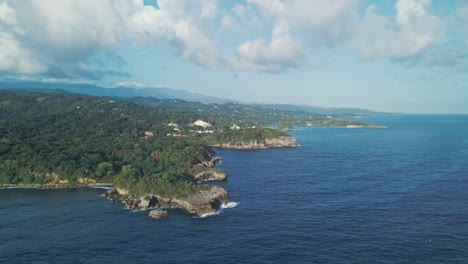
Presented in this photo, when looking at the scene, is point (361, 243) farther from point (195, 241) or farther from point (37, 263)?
point (37, 263)

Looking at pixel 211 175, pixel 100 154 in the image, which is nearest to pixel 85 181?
pixel 100 154

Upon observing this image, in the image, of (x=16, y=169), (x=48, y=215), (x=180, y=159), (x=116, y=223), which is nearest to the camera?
(x=116, y=223)

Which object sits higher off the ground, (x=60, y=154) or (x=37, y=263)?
(x=60, y=154)

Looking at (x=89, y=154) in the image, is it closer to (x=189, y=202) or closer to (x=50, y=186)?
(x=50, y=186)

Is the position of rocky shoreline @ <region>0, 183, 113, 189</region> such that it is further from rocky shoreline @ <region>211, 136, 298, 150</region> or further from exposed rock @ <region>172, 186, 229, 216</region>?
rocky shoreline @ <region>211, 136, 298, 150</region>

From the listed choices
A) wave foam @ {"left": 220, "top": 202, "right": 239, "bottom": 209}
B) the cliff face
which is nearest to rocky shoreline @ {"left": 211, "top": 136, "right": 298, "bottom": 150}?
the cliff face

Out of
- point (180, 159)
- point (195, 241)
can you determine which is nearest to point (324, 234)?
point (195, 241)
